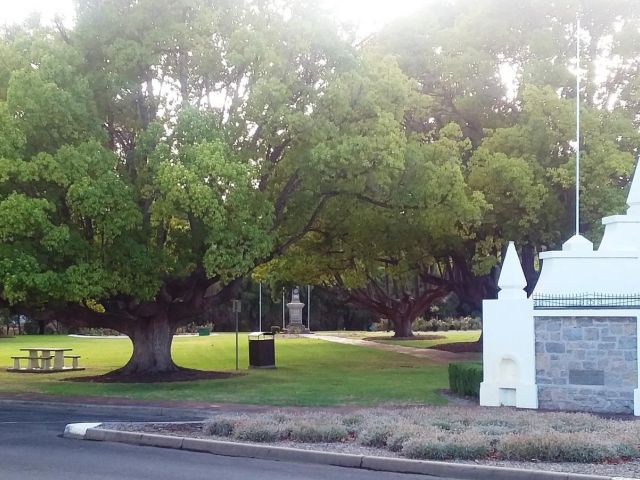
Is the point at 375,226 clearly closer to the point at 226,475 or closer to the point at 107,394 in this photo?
the point at 107,394

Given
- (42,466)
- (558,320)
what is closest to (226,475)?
(42,466)

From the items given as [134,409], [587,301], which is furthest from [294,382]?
[587,301]

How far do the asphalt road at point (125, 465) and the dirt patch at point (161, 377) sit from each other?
10.3 metres

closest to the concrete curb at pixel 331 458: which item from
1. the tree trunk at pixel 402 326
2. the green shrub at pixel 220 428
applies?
the green shrub at pixel 220 428

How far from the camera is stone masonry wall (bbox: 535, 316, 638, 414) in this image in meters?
16.9

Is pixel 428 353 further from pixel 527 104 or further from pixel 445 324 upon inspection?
pixel 445 324

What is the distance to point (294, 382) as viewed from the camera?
77.4ft

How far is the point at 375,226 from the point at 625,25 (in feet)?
37.8

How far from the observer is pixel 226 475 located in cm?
1041

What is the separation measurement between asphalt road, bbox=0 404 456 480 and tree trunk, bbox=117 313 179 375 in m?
11.8

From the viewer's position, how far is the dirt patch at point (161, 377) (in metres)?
24.5

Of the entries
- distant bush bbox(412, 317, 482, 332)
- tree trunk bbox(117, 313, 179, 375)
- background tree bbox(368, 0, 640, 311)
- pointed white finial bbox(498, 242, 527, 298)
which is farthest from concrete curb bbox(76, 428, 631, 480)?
distant bush bbox(412, 317, 482, 332)

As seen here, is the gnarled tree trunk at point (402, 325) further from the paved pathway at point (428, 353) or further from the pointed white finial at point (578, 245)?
the pointed white finial at point (578, 245)

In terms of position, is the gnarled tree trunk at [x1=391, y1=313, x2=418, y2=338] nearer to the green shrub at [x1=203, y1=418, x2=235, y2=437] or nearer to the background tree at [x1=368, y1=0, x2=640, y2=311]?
the background tree at [x1=368, y1=0, x2=640, y2=311]
